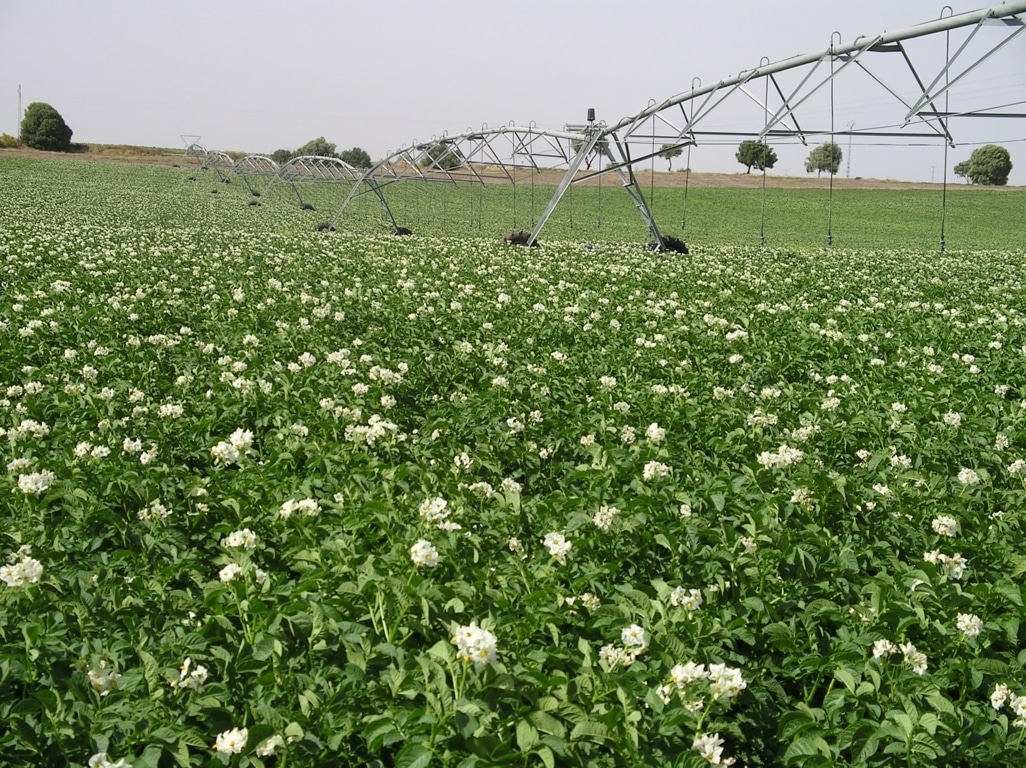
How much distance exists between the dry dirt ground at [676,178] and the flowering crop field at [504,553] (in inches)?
2674

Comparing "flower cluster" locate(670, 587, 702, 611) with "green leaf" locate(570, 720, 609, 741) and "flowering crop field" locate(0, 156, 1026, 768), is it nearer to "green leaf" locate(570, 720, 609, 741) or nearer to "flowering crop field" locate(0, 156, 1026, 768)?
"flowering crop field" locate(0, 156, 1026, 768)

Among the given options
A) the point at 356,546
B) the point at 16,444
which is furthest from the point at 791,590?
the point at 16,444

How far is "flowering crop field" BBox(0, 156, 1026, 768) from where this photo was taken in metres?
2.68

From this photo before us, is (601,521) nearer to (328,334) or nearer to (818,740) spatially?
(818,740)

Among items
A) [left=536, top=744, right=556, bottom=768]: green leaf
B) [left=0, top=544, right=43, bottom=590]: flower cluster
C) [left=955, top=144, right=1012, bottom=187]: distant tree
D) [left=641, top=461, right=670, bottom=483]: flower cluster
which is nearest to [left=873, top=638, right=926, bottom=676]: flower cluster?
[left=536, top=744, right=556, bottom=768]: green leaf

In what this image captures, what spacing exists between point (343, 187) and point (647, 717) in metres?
64.9

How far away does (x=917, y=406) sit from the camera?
21.6 ft

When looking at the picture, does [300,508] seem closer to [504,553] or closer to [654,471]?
[504,553]

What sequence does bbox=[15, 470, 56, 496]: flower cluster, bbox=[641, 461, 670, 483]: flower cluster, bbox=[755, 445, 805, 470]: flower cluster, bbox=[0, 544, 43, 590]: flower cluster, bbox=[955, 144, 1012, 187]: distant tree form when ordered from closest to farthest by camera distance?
bbox=[0, 544, 43, 590]: flower cluster
bbox=[15, 470, 56, 496]: flower cluster
bbox=[641, 461, 670, 483]: flower cluster
bbox=[755, 445, 805, 470]: flower cluster
bbox=[955, 144, 1012, 187]: distant tree

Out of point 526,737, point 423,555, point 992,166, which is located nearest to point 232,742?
point 526,737

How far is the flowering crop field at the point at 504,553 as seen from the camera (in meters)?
2.68

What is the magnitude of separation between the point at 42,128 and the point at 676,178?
237ft

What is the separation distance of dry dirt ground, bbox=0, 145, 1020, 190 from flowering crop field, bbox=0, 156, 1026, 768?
2674 inches

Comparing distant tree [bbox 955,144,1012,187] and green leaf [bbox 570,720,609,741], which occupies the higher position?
distant tree [bbox 955,144,1012,187]
